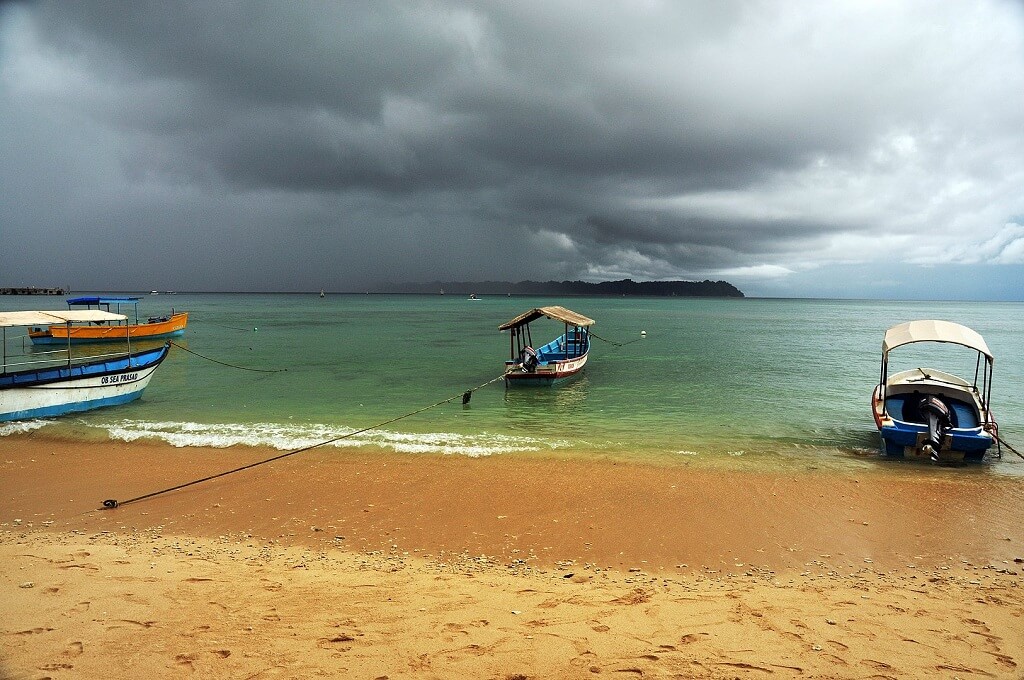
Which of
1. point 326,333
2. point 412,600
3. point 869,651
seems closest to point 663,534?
point 869,651

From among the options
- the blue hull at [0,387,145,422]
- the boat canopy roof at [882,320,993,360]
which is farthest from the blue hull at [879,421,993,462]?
the blue hull at [0,387,145,422]

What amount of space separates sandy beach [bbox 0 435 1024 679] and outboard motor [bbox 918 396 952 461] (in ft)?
2.82

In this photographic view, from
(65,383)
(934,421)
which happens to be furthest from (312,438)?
(934,421)

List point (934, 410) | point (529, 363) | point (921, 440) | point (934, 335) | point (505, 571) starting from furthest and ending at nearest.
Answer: point (529, 363)
point (934, 335)
point (934, 410)
point (921, 440)
point (505, 571)

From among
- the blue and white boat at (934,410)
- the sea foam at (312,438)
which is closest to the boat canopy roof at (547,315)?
the sea foam at (312,438)

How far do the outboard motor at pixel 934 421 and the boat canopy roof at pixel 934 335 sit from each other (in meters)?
1.62

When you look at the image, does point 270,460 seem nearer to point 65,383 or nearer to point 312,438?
point 312,438

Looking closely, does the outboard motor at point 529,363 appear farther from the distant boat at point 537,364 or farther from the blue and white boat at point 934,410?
the blue and white boat at point 934,410

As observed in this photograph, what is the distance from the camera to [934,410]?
14.3 m

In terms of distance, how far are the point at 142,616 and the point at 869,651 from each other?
7437 mm

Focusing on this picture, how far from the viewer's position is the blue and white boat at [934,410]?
44.3 ft

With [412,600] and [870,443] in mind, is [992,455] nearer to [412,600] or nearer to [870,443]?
[870,443]

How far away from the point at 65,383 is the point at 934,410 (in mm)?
26547

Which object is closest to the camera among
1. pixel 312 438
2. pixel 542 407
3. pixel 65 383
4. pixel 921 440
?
pixel 921 440
